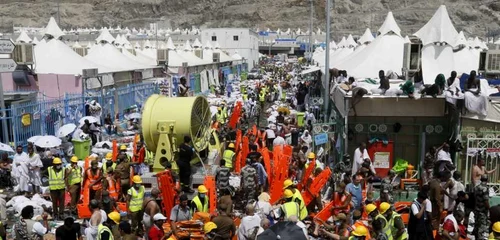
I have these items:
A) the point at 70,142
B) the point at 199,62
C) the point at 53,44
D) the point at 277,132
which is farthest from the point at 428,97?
the point at 199,62

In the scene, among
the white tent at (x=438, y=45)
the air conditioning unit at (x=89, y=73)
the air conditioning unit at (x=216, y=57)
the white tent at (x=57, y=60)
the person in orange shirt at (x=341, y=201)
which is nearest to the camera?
the person in orange shirt at (x=341, y=201)

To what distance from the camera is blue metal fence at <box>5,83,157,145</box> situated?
552 inches

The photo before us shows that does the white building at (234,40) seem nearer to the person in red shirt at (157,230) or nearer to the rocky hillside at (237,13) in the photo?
the rocky hillside at (237,13)

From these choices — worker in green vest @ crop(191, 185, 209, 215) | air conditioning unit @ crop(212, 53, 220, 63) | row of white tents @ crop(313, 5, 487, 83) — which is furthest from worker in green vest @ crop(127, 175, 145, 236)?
air conditioning unit @ crop(212, 53, 220, 63)

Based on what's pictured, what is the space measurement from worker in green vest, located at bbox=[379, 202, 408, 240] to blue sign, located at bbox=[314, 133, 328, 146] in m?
5.11

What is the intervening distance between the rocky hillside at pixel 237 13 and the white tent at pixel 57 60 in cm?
7952

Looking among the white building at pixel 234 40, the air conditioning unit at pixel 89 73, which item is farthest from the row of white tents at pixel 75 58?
the white building at pixel 234 40

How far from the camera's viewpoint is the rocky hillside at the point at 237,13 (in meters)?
96.6

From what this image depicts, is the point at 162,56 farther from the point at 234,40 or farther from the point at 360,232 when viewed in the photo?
the point at 234,40

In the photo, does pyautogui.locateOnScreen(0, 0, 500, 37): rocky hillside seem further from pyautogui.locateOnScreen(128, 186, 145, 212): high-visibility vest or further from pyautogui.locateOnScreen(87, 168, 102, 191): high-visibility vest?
pyautogui.locateOnScreen(128, 186, 145, 212): high-visibility vest

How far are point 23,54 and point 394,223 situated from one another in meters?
14.7

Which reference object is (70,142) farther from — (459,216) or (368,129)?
(459,216)

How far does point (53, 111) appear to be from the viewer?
1592cm

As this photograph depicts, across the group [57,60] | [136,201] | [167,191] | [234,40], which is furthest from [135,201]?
[234,40]
